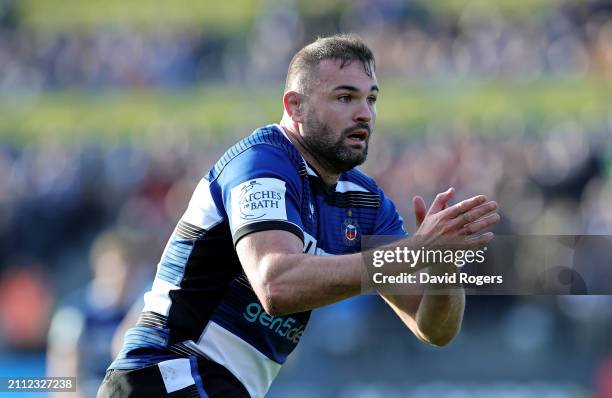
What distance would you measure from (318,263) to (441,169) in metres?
11.3

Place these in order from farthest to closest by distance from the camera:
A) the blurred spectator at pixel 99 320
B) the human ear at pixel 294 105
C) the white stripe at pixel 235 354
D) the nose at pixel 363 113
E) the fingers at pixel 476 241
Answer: the blurred spectator at pixel 99 320, the human ear at pixel 294 105, the nose at pixel 363 113, the white stripe at pixel 235 354, the fingers at pixel 476 241

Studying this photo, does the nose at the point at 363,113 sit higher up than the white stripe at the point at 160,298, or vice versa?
the nose at the point at 363,113

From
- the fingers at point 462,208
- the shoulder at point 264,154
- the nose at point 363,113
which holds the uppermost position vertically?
the nose at point 363,113

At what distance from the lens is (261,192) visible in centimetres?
522

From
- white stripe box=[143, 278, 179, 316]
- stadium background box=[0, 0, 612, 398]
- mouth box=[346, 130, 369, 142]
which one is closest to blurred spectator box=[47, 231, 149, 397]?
stadium background box=[0, 0, 612, 398]

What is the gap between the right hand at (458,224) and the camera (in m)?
4.94

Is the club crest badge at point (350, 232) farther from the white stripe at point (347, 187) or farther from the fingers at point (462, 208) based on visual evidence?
the fingers at point (462, 208)

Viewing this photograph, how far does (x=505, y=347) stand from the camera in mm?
13438

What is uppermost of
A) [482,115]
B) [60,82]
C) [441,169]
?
[60,82]

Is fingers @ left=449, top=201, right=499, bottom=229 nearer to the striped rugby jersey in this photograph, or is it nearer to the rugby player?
the rugby player

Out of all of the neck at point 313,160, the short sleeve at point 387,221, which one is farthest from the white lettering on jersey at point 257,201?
the short sleeve at point 387,221

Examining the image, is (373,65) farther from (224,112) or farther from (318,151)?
(224,112)

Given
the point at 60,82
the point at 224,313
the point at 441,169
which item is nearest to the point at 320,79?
the point at 224,313

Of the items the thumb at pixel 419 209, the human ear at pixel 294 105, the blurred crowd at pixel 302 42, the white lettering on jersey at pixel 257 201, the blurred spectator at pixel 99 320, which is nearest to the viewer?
the white lettering on jersey at pixel 257 201
